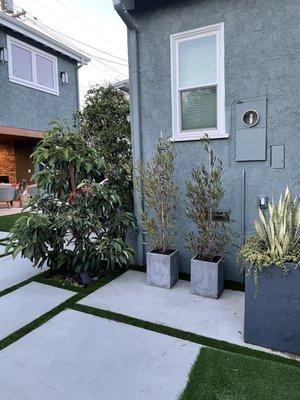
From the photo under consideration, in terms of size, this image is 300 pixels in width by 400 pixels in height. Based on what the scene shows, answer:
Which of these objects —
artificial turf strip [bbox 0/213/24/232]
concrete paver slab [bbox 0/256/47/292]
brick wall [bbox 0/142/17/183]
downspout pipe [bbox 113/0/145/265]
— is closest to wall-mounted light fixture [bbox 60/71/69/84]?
brick wall [bbox 0/142/17/183]

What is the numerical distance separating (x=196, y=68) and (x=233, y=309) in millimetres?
3251

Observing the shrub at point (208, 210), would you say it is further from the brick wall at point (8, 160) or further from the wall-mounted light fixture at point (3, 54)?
the brick wall at point (8, 160)

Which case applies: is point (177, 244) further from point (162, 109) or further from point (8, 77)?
point (8, 77)

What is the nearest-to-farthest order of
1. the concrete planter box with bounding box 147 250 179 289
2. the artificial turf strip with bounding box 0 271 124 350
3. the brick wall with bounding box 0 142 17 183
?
1. the artificial turf strip with bounding box 0 271 124 350
2. the concrete planter box with bounding box 147 250 179 289
3. the brick wall with bounding box 0 142 17 183

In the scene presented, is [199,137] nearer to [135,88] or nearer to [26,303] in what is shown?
[135,88]

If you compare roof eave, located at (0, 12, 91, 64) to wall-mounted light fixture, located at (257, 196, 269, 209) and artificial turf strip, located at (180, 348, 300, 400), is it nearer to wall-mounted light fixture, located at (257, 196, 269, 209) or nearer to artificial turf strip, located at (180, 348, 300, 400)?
wall-mounted light fixture, located at (257, 196, 269, 209)

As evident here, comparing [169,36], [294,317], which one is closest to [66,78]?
[169,36]

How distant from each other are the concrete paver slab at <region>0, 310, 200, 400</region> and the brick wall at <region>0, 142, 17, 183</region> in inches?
510

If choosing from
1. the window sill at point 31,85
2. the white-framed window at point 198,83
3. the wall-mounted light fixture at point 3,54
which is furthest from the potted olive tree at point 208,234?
the window sill at point 31,85

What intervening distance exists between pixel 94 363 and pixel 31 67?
11.5 metres

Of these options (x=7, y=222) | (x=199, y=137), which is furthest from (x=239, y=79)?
(x=7, y=222)

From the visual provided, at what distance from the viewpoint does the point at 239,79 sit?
12.8ft

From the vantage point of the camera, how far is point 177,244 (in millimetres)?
4617

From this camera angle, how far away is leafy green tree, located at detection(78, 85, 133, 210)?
5141 mm
